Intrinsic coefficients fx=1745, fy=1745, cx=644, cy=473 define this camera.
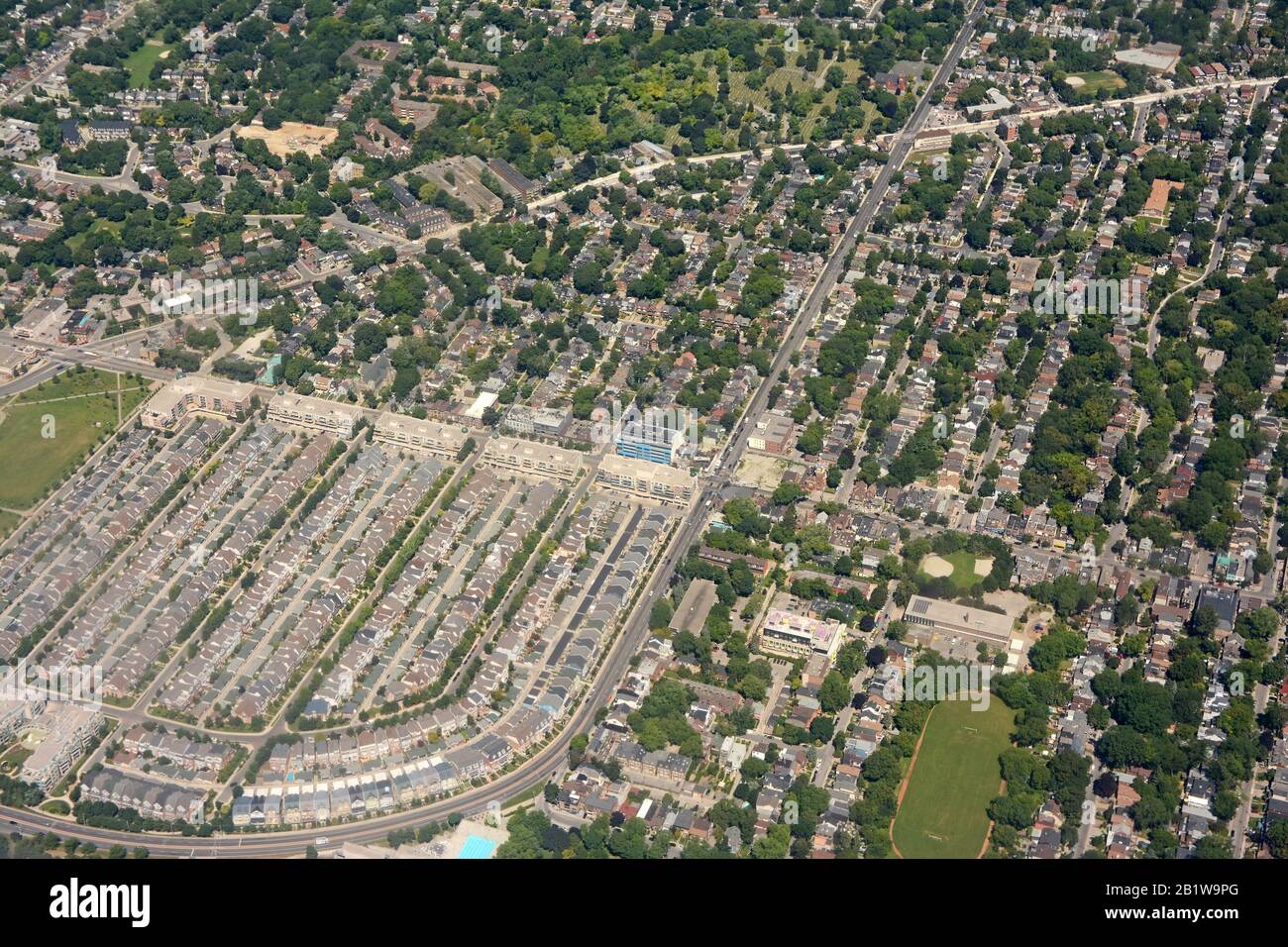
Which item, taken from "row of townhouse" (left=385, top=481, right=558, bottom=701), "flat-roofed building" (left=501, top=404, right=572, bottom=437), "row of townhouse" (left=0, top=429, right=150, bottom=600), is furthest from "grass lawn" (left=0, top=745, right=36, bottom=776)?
"flat-roofed building" (left=501, top=404, right=572, bottom=437)

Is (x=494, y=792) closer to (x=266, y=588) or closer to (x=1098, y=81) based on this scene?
(x=266, y=588)

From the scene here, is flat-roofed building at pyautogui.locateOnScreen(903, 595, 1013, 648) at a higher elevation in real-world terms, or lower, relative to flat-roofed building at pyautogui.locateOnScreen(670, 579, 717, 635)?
higher

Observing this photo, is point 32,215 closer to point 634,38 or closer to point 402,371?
point 402,371

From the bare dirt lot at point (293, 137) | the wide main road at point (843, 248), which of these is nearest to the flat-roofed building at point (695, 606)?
the wide main road at point (843, 248)

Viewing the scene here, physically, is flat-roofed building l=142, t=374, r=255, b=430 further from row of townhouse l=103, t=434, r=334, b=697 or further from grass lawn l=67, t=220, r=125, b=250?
grass lawn l=67, t=220, r=125, b=250

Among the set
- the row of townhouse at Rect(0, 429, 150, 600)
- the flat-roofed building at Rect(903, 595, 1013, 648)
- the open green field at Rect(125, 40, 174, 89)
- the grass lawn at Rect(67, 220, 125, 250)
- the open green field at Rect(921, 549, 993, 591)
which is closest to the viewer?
the flat-roofed building at Rect(903, 595, 1013, 648)

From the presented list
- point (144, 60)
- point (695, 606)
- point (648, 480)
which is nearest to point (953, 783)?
point (695, 606)

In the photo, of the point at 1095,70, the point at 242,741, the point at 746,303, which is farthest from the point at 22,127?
the point at 1095,70
